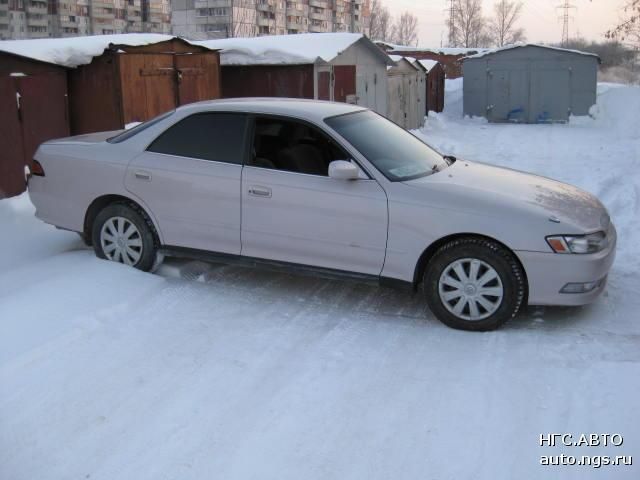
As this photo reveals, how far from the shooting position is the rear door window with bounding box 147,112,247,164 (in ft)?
19.2

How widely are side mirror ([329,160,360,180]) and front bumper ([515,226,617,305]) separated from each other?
127 cm

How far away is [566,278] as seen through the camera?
16.3 feet

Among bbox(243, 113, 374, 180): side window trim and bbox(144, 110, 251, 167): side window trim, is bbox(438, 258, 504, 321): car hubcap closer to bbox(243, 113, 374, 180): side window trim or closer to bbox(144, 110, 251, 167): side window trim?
bbox(243, 113, 374, 180): side window trim

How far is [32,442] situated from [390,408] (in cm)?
186

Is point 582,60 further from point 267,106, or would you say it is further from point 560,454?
point 560,454

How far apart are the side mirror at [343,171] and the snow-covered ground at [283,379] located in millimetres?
1021

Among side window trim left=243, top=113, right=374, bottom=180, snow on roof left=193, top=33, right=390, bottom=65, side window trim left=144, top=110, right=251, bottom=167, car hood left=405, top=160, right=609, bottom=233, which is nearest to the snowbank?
car hood left=405, top=160, right=609, bottom=233

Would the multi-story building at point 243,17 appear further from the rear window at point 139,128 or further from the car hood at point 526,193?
the car hood at point 526,193

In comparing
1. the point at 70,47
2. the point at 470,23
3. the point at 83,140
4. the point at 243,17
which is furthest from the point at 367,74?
the point at 470,23

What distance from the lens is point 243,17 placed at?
276ft

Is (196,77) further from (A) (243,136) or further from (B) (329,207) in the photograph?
(B) (329,207)

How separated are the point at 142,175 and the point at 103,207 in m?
0.55

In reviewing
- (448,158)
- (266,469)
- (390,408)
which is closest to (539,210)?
(448,158)

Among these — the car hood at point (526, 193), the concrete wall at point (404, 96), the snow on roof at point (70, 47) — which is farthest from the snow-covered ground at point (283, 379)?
the concrete wall at point (404, 96)
